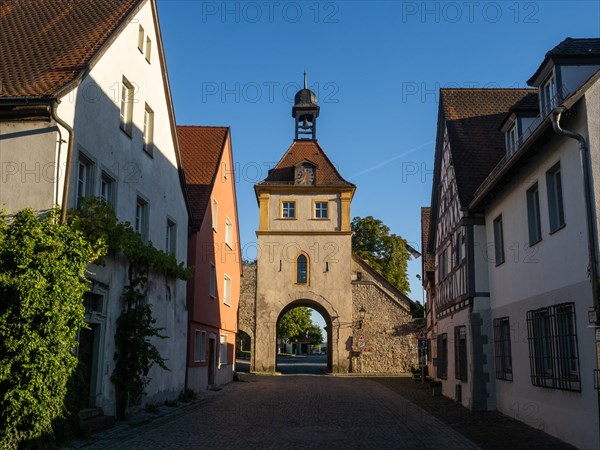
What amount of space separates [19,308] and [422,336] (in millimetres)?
20676

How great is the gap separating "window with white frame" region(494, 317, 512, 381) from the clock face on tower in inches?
1012

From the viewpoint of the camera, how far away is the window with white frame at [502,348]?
15.9 m

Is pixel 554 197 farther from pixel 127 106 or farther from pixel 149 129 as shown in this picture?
pixel 149 129

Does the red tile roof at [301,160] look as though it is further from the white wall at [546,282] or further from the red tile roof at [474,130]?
the white wall at [546,282]

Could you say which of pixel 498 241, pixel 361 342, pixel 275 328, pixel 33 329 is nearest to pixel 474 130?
pixel 498 241

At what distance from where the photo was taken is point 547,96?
46.2 feet

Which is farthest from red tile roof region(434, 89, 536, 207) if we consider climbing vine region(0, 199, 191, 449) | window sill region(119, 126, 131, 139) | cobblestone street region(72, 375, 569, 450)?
climbing vine region(0, 199, 191, 449)

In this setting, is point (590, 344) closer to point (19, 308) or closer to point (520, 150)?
point (520, 150)

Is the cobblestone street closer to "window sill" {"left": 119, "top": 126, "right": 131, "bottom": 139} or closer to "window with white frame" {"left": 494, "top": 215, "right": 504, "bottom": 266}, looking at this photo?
"window with white frame" {"left": 494, "top": 215, "right": 504, "bottom": 266}

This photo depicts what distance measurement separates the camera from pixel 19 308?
9969 millimetres

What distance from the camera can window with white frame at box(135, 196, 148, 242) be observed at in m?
16.9

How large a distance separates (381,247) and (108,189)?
149 ft

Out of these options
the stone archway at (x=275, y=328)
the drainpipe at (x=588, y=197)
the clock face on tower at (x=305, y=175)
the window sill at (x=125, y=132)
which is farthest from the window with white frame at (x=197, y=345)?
the clock face on tower at (x=305, y=175)

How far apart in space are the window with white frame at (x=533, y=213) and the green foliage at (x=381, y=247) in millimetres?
43394
